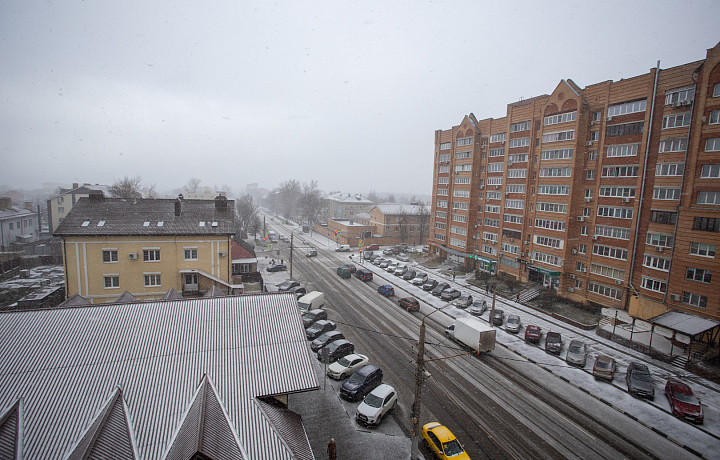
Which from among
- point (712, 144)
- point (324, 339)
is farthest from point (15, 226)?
point (712, 144)

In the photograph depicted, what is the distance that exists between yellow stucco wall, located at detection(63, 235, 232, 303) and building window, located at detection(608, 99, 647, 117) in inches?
1468

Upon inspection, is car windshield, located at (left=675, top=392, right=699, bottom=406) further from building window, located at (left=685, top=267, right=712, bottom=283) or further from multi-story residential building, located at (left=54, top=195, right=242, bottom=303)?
multi-story residential building, located at (left=54, top=195, right=242, bottom=303)

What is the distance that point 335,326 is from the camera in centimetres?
2723

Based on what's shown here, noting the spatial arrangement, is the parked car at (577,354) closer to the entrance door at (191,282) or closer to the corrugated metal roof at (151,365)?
the corrugated metal roof at (151,365)

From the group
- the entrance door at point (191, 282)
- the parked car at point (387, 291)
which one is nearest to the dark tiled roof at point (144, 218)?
the entrance door at point (191, 282)


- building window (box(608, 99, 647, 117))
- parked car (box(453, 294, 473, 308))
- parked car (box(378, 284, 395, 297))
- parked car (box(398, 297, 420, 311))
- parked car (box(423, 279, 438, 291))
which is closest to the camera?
building window (box(608, 99, 647, 117))

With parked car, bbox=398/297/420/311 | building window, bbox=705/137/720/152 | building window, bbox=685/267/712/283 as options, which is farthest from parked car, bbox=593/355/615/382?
building window, bbox=705/137/720/152

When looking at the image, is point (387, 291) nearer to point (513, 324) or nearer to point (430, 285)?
point (430, 285)

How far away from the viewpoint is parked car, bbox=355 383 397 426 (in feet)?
53.9

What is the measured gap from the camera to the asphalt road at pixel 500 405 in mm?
15742

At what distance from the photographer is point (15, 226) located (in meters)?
66.1

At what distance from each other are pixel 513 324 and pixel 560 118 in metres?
22.4

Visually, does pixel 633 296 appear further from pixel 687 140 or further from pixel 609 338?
pixel 687 140

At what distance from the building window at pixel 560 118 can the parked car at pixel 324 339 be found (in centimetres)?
3121
